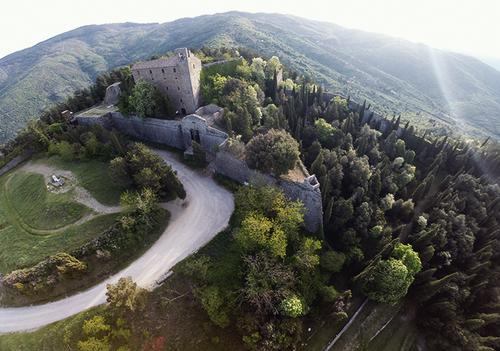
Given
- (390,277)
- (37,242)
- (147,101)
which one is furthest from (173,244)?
(147,101)

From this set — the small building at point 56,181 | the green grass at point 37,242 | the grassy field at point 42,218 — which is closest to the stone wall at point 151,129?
the grassy field at point 42,218

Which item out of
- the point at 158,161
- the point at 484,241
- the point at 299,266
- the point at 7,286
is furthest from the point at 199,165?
the point at 484,241

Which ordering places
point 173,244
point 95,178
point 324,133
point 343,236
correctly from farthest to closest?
point 324,133
point 95,178
point 343,236
point 173,244

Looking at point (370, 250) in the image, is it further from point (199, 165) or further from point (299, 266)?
point (199, 165)

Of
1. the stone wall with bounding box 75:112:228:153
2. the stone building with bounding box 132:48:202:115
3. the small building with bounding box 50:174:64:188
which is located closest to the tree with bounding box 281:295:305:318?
the stone wall with bounding box 75:112:228:153

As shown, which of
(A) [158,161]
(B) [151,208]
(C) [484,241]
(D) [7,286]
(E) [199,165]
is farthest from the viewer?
(E) [199,165]

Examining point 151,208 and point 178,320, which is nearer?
point 178,320

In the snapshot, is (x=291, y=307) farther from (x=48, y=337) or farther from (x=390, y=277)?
(x=48, y=337)
